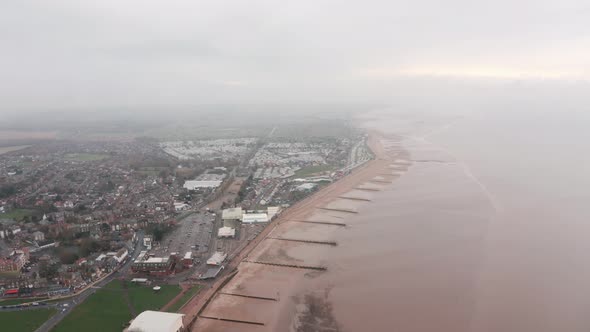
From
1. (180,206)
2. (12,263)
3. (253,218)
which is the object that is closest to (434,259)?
(253,218)

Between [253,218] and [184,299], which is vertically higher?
[253,218]

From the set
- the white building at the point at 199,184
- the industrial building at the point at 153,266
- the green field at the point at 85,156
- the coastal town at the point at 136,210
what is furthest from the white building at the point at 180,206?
the green field at the point at 85,156

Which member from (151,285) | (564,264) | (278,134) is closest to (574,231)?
(564,264)

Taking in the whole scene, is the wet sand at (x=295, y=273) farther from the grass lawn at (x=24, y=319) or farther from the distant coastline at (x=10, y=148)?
the distant coastline at (x=10, y=148)

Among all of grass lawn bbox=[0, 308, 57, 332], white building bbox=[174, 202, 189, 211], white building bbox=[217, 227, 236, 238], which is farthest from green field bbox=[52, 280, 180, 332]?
white building bbox=[174, 202, 189, 211]

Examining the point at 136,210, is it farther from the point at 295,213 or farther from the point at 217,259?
the point at 295,213

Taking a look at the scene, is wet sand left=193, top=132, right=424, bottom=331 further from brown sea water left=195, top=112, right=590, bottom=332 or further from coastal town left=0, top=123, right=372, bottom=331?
coastal town left=0, top=123, right=372, bottom=331

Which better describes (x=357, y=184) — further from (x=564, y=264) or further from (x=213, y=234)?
(x=564, y=264)
